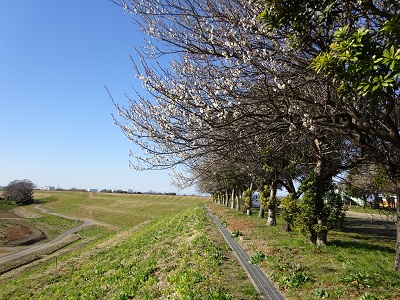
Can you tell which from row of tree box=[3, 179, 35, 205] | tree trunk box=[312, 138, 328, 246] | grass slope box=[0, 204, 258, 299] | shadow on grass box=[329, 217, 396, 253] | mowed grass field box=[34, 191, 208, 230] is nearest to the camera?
grass slope box=[0, 204, 258, 299]

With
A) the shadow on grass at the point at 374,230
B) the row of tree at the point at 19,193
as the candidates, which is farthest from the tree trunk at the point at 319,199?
the row of tree at the point at 19,193

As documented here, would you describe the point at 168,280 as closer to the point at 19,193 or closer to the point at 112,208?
the point at 112,208

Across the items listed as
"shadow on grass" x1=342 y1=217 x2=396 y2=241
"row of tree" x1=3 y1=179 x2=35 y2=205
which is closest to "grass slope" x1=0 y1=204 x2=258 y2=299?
"shadow on grass" x1=342 y1=217 x2=396 y2=241

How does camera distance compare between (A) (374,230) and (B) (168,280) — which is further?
(A) (374,230)

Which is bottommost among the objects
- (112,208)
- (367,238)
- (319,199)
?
(367,238)

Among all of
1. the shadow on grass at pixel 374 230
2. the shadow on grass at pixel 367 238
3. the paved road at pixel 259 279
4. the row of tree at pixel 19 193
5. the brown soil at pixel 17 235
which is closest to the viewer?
the paved road at pixel 259 279

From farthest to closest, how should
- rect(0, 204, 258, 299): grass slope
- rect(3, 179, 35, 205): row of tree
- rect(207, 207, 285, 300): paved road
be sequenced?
rect(3, 179, 35, 205): row of tree → rect(0, 204, 258, 299): grass slope → rect(207, 207, 285, 300): paved road

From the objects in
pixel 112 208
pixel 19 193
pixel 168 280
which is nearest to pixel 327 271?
pixel 168 280

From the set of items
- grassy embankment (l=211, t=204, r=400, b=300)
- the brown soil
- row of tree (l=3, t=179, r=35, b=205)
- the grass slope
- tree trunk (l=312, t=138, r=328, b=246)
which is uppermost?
row of tree (l=3, t=179, r=35, b=205)

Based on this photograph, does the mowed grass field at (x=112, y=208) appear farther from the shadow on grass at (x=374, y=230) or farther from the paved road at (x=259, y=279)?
the paved road at (x=259, y=279)

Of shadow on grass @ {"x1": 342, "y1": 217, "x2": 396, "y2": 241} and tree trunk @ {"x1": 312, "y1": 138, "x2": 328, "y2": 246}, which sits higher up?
tree trunk @ {"x1": 312, "y1": 138, "x2": 328, "y2": 246}

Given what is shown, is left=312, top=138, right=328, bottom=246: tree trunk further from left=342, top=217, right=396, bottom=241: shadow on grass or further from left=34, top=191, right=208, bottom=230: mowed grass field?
left=34, top=191, right=208, bottom=230: mowed grass field

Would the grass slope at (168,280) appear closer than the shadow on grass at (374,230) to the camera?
Yes

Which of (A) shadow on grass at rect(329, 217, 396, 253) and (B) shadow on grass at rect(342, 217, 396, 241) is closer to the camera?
(A) shadow on grass at rect(329, 217, 396, 253)
